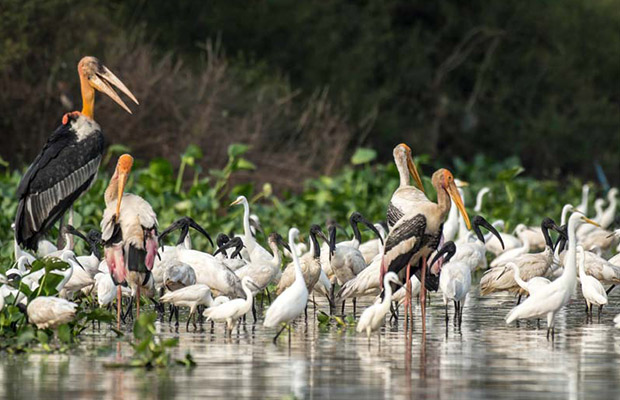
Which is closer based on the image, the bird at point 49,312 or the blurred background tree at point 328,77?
the bird at point 49,312

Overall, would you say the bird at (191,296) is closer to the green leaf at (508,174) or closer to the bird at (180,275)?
the bird at (180,275)

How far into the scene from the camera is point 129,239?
37.6ft

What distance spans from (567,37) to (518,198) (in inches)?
540

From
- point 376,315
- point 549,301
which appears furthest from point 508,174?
point 376,315

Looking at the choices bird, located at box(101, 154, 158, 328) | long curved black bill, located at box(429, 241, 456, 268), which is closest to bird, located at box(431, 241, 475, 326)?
long curved black bill, located at box(429, 241, 456, 268)

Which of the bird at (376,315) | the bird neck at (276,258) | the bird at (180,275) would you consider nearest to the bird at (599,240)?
the bird neck at (276,258)

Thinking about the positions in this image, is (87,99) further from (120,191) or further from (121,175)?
(120,191)

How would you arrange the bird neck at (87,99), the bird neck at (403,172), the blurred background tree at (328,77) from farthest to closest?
the blurred background tree at (328,77), the bird neck at (403,172), the bird neck at (87,99)

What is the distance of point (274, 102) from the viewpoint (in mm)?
28828

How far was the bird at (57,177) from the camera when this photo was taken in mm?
13555

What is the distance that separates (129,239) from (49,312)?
1.94 m

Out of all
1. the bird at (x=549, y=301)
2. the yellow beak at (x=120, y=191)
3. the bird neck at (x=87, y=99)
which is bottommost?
the bird at (x=549, y=301)

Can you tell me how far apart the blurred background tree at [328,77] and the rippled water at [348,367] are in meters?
15.1

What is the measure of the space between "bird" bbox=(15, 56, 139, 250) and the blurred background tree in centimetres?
1151
